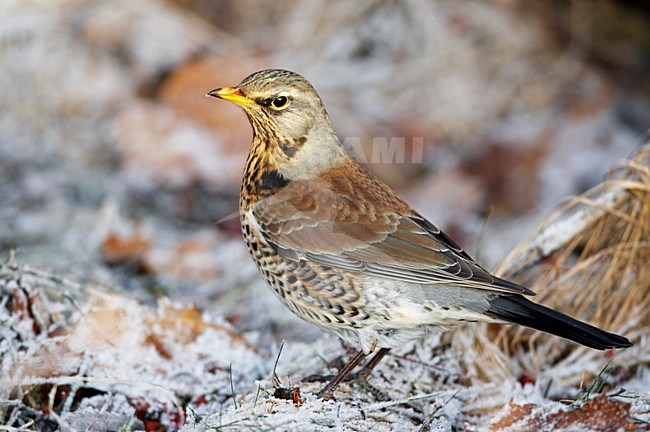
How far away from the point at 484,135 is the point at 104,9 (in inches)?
130

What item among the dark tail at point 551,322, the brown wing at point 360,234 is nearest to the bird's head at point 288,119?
the brown wing at point 360,234

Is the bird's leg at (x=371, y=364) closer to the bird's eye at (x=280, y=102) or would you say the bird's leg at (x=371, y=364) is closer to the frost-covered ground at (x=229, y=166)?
the frost-covered ground at (x=229, y=166)

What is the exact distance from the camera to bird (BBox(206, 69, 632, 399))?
129 inches

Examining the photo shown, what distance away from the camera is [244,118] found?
6281mm

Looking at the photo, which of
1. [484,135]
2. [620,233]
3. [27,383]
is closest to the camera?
[27,383]

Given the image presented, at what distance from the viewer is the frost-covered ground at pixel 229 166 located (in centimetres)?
348

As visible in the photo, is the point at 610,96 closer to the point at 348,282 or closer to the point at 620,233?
the point at 620,233

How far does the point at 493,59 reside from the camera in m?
7.01

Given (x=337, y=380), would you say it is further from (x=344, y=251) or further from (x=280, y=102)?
(x=280, y=102)

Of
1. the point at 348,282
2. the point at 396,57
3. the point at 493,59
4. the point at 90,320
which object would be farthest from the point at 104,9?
the point at 348,282

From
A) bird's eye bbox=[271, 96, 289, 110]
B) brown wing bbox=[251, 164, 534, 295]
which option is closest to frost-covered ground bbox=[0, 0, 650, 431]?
brown wing bbox=[251, 164, 534, 295]

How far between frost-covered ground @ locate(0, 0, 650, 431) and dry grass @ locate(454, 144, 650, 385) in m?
0.05

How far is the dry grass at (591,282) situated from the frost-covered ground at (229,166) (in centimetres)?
5

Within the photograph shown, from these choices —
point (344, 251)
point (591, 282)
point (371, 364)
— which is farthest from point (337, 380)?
point (591, 282)
